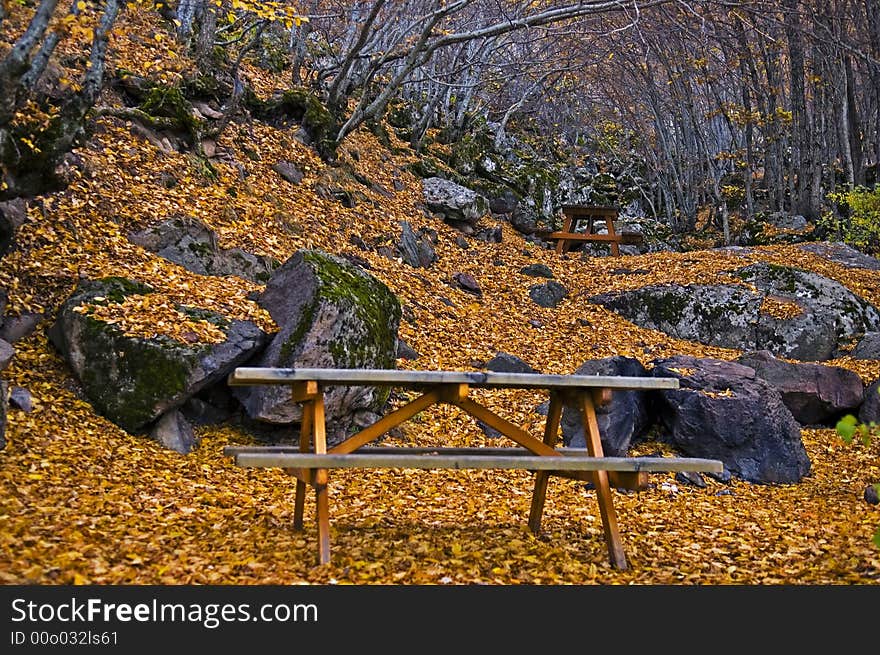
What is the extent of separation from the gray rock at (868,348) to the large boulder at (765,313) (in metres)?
0.37

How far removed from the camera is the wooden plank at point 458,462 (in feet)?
10.8

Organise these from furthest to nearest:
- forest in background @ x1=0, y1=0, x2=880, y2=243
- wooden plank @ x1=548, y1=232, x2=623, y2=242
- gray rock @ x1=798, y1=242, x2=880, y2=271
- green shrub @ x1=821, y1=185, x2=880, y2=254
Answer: wooden plank @ x1=548, y1=232, x2=623, y2=242 < gray rock @ x1=798, y1=242, x2=880, y2=271 < green shrub @ x1=821, y1=185, x2=880, y2=254 < forest in background @ x1=0, y1=0, x2=880, y2=243

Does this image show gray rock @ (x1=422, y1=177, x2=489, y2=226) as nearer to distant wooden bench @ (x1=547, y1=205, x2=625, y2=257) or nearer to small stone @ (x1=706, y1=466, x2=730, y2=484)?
distant wooden bench @ (x1=547, y1=205, x2=625, y2=257)

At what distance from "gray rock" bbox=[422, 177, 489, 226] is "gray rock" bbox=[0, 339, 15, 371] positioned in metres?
10.5

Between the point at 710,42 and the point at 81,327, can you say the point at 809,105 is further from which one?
the point at 81,327

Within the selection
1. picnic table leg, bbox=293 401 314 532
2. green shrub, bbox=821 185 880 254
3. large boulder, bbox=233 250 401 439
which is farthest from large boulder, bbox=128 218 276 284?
green shrub, bbox=821 185 880 254

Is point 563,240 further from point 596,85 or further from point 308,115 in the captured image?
point 596,85

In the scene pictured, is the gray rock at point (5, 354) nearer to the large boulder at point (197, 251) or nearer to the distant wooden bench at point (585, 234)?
the large boulder at point (197, 251)

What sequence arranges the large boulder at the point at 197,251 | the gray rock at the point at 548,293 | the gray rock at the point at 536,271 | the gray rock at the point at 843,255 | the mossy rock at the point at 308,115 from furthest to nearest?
the gray rock at the point at 536,271
the gray rock at the point at 843,255
the mossy rock at the point at 308,115
the gray rock at the point at 548,293
the large boulder at the point at 197,251

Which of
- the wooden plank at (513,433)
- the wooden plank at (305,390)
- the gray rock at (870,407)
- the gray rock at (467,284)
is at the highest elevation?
the gray rock at (467,284)

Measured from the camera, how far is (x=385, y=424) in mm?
3854

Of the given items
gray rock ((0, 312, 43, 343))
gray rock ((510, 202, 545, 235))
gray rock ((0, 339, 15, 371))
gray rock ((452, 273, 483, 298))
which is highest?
gray rock ((510, 202, 545, 235))

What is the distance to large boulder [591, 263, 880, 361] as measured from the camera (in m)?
10.4

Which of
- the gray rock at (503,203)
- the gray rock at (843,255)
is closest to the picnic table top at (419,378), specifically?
the gray rock at (843,255)
